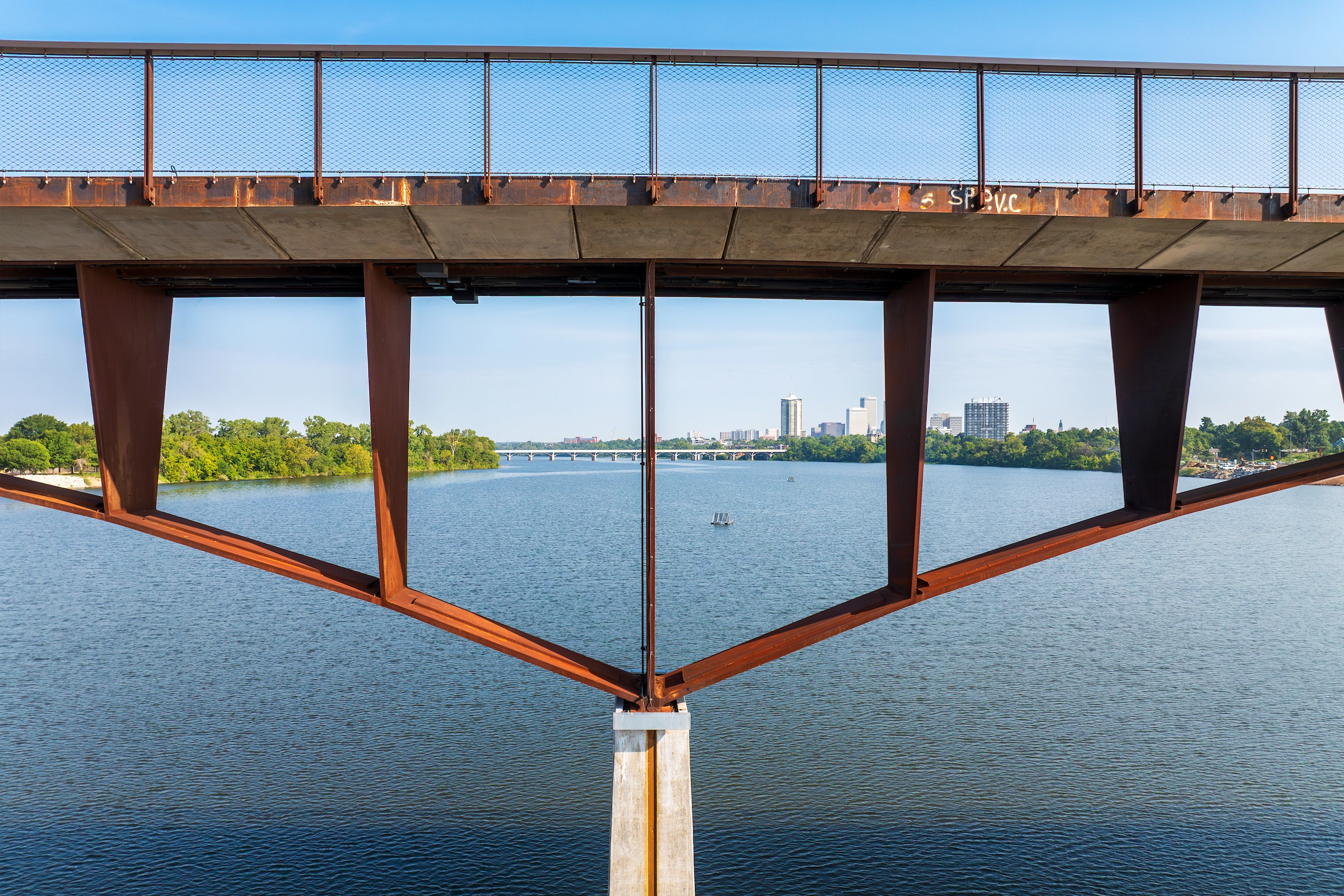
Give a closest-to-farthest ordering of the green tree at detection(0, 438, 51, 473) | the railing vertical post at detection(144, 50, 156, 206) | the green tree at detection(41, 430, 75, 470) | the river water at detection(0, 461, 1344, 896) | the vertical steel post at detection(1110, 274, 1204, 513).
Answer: the railing vertical post at detection(144, 50, 156, 206)
the vertical steel post at detection(1110, 274, 1204, 513)
the river water at detection(0, 461, 1344, 896)
the green tree at detection(0, 438, 51, 473)
the green tree at detection(41, 430, 75, 470)

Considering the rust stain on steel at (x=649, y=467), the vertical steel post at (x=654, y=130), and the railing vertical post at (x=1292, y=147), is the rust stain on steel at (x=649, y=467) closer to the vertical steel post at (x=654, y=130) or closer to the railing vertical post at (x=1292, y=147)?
the vertical steel post at (x=654, y=130)

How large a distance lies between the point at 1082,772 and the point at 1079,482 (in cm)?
10557

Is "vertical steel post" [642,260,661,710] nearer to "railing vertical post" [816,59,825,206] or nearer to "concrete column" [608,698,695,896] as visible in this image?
"concrete column" [608,698,695,896]

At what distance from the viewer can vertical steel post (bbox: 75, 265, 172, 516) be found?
9305 mm

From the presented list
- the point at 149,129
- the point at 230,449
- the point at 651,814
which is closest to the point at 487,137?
the point at 149,129

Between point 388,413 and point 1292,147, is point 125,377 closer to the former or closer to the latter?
point 388,413

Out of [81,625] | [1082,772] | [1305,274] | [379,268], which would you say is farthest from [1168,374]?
[81,625]

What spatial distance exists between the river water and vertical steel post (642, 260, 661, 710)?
11803 millimetres

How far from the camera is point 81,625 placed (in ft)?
118

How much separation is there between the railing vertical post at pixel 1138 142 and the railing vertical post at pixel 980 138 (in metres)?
1.63

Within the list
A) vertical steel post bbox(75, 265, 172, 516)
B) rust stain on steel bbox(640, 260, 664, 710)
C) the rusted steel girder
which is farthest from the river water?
vertical steel post bbox(75, 265, 172, 516)

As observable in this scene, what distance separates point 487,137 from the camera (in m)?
8.32

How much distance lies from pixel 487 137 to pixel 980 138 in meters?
5.09

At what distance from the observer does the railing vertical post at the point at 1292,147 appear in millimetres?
8453
